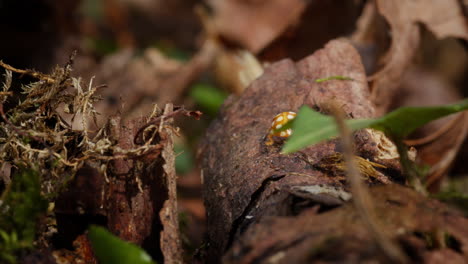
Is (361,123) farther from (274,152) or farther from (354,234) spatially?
(274,152)

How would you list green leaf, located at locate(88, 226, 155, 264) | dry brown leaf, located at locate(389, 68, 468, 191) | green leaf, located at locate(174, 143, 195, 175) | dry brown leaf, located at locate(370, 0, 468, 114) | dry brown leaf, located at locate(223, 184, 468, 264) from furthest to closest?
green leaf, located at locate(174, 143, 195, 175)
dry brown leaf, located at locate(389, 68, 468, 191)
dry brown leaf, located at locate(370, 0, 468, 114)
green leaf, located at locate(88, 226, 155, 264)
dry brown leaf, located at locate(223, 184, 468, 264)

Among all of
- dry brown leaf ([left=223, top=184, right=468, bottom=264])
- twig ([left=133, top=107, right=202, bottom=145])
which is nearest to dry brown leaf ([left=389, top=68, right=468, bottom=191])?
dry brown leaf ([left=223, top=184, right=468, bottom=264])

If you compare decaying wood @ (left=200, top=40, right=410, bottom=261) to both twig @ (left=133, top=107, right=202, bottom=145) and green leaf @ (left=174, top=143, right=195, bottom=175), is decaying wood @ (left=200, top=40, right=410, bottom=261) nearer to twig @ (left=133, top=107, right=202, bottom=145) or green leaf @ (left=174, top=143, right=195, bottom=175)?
twig @ (left=133, top=107, right=202, bottom=145)

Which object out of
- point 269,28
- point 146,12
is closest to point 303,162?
point 269,28

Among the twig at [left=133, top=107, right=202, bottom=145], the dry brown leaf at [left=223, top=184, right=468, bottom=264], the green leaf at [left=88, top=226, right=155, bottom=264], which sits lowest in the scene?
the dry brown leaf at [left=223, top=184, right=468, bottom=264]

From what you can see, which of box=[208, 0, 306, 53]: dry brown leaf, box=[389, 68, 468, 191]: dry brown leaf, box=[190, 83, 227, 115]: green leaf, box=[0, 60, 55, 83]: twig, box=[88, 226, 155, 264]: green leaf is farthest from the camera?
box=[190, 83, 227, 115]: green leaf

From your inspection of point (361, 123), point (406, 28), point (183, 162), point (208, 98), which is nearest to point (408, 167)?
point (361, 123)

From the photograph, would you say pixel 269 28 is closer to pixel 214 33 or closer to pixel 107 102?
pixel 214 33

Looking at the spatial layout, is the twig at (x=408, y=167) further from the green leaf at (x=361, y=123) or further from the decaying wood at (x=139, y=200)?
the decaying wood at (x=139, y=200)
